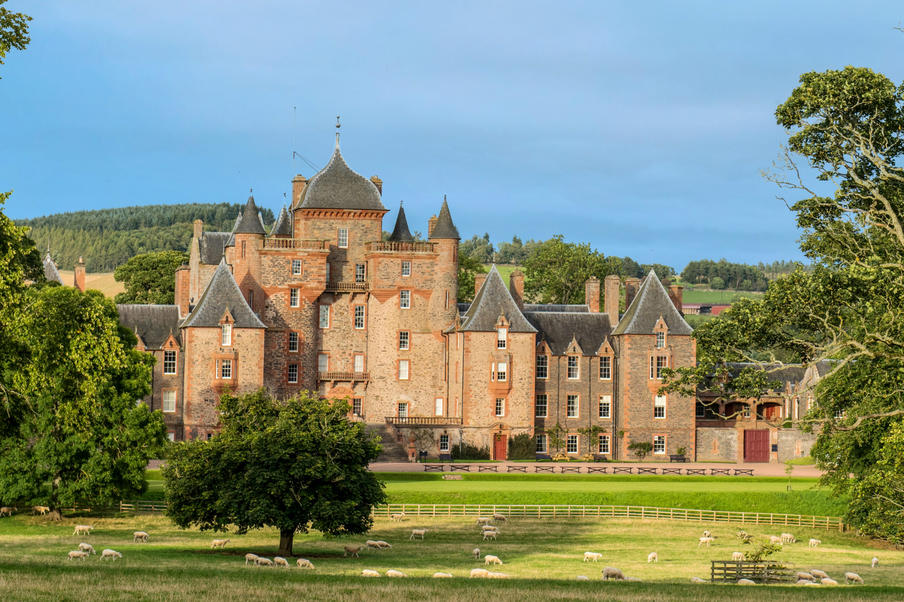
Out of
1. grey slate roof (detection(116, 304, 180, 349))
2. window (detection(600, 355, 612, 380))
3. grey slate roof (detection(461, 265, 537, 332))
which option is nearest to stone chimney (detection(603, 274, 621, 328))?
window (detection(600, 355, 612, 380))

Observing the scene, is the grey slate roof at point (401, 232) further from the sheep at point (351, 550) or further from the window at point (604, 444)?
the sheep at point (351, 550)

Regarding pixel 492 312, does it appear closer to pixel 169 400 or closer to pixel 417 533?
pixel 169 400

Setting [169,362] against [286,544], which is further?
[169,362]

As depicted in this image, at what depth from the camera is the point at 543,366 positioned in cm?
7819

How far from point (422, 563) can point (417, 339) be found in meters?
41.8

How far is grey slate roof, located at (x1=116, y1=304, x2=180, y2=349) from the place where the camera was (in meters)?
76.2

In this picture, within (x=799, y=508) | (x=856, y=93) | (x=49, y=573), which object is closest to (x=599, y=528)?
(x=799, y=508)

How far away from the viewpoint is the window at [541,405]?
7762cm

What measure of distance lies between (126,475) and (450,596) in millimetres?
28667

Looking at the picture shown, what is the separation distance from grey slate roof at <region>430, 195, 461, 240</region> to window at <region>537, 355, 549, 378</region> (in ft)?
31.0

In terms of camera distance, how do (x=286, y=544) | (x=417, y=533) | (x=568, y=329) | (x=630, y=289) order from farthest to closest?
(x=630, y=289) < (x=568, y=329) < (x=417, y=533) < (x=286, y=544)

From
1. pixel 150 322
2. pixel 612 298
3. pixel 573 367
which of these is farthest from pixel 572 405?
pixel 150 322

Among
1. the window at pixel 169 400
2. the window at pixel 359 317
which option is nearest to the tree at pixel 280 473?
the window at pixel 169 400

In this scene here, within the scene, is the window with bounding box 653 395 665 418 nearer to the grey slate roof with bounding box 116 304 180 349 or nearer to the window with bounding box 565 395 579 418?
the window with bounding box 565 395 579 418
